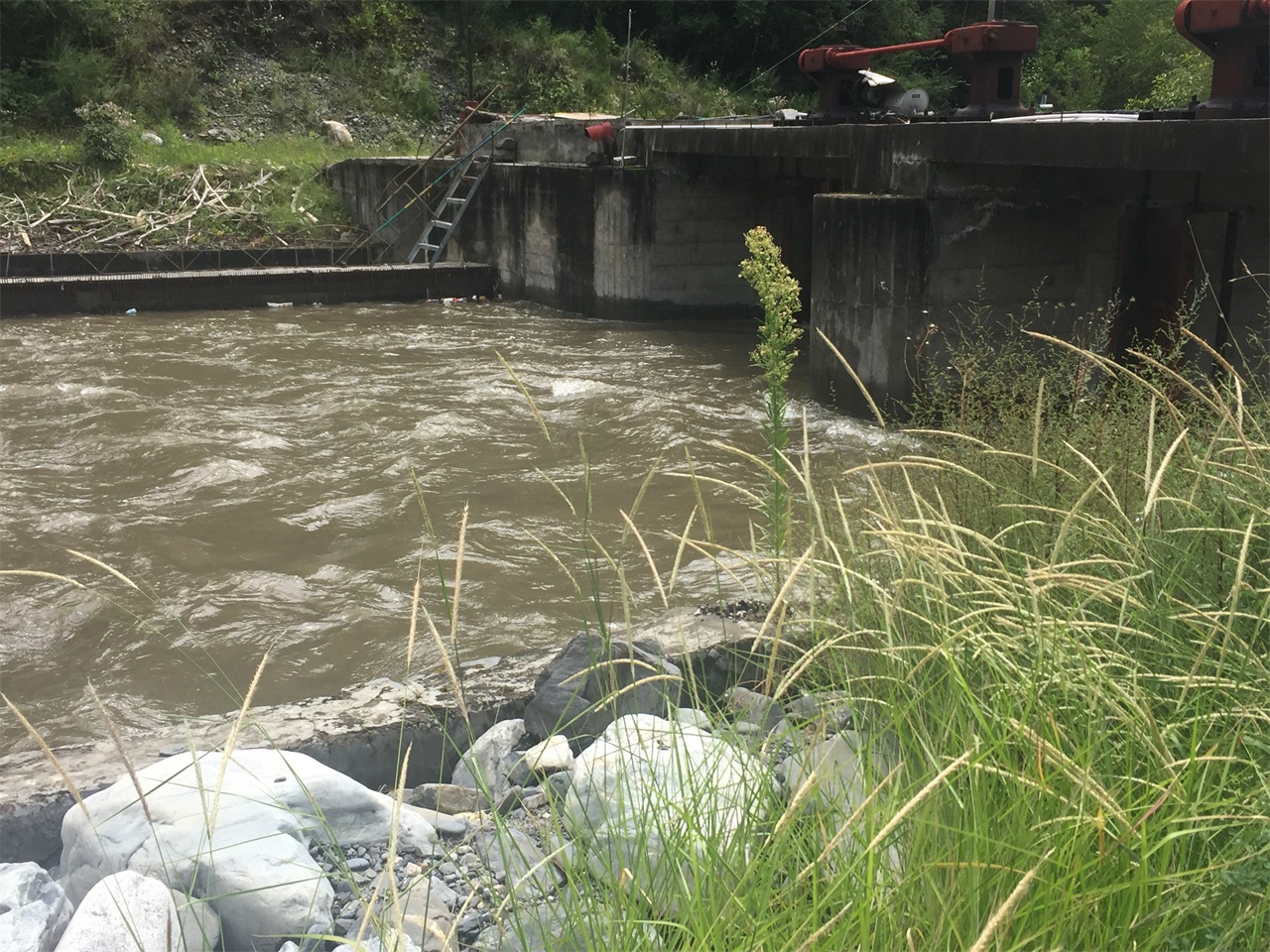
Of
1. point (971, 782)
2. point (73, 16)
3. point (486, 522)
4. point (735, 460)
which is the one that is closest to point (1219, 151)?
point (735, 460)

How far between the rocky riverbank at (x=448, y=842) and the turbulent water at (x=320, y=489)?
38 cm

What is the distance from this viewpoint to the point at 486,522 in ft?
26.7

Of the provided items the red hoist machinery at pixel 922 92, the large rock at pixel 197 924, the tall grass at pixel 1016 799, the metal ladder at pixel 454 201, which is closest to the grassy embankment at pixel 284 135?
the metal ladder at pixel 454 201

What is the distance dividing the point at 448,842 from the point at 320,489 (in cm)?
613

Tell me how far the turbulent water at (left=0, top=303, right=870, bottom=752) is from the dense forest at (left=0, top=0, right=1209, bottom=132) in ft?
39.5

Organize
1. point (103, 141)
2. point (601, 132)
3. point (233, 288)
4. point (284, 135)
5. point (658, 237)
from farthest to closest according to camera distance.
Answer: point (284, 135) → point (103, 141) → point (233, 288) → point (601, 132) → point (658, 237)

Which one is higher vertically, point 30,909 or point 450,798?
point 30,909

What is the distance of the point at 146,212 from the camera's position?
66.3 feet

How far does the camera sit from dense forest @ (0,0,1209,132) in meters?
26.6

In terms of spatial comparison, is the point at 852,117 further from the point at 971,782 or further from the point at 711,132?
the point at 971,782

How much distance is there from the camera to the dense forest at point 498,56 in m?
26.6

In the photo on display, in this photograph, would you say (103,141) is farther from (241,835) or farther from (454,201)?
(241,835)

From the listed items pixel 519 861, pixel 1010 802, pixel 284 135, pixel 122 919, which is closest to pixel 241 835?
pixel 122 919

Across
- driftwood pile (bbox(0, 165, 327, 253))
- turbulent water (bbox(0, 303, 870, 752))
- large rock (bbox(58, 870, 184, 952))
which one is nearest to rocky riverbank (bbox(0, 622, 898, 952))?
large rock (bbox(58, 870, 184, 952))
